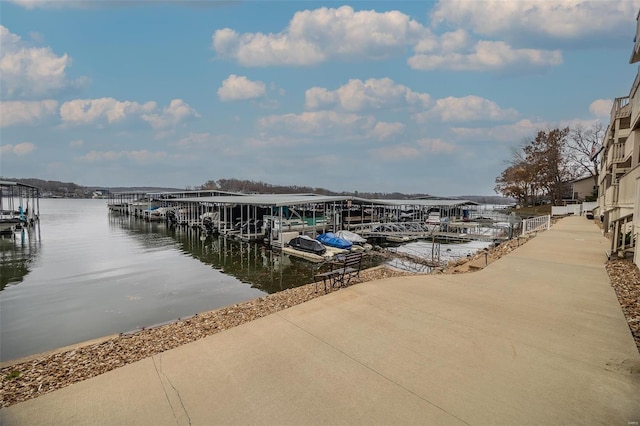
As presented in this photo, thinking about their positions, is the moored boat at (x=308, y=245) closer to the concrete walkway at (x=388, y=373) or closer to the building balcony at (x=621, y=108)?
the concrete walkway at (x=388, y=373)

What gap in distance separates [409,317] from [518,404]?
2.50m

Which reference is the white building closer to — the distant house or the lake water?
the lake water

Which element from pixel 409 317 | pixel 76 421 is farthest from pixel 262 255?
Result: pixel 76 421

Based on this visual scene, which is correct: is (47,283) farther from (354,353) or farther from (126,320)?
(354,353)

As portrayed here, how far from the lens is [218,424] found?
3.22m

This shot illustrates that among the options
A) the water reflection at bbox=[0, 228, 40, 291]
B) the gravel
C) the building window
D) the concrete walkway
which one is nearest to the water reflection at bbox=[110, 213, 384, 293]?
the gravel

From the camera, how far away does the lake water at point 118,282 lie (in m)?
8.90

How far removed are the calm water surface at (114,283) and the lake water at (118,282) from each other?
1.3 inches

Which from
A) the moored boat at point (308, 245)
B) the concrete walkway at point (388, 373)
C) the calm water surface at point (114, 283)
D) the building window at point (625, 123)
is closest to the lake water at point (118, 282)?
the calm water surface at point (114, 283)

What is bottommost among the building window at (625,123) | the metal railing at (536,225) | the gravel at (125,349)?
the gravel at (125,349)

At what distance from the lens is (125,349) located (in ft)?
18.2

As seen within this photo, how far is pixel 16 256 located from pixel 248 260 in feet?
44.7

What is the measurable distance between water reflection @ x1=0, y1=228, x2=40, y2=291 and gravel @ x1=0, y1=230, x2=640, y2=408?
10.8m

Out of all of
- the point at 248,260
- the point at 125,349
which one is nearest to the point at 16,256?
the point at 248,260
